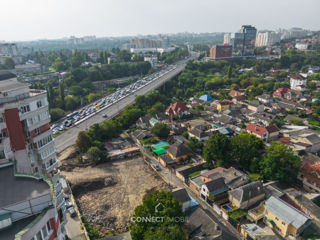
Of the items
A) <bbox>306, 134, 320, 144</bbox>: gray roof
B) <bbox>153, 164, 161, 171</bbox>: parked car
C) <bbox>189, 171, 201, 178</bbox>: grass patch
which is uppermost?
<bbox>306, 134, 320, 144</bbox>: gray roof

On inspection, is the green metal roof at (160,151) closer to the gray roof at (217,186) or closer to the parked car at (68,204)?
the gray roof at (217,186)

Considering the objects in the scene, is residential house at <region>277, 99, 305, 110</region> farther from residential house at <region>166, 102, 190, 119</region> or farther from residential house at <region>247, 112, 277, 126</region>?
residential house at <region>166, 102, 190, 119</region>

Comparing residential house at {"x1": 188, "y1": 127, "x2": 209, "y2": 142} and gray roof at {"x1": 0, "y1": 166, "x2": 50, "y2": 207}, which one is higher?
gray roof at {"x1": 0, "y1": 166, "x2": 50, "y2": 207}

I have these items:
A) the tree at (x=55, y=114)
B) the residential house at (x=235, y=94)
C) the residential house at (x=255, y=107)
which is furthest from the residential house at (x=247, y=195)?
the residential house at (x=235, y=94)

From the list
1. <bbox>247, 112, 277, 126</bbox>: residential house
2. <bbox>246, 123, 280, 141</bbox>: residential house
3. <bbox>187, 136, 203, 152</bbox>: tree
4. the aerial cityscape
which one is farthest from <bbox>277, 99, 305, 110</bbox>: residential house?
<bbox>187, 136, 203, 152</bbox>: tree

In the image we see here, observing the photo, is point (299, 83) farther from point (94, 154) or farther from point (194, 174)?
point (94, 154)

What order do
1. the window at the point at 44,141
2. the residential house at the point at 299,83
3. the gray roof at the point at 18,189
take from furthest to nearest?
the residential house at the point at 299,83, the window at the point at 44,141, the gray roof at the point at 18,189

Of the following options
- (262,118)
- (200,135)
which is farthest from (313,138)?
(200,135)
